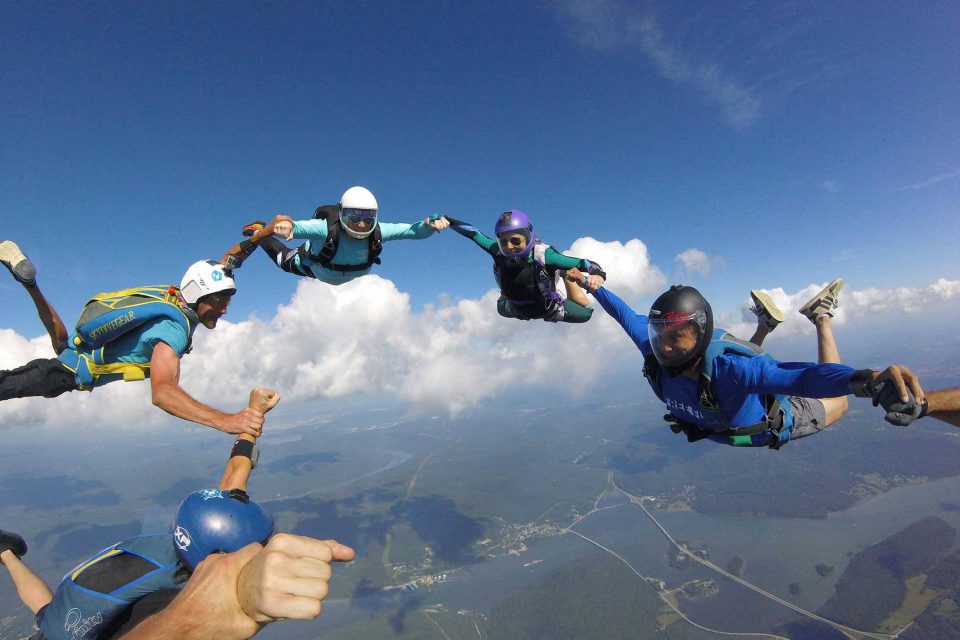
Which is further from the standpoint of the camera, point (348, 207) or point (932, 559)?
point (932, 559)

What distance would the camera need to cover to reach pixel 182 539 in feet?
10.6

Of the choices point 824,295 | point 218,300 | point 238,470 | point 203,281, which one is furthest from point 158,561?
point 824,295

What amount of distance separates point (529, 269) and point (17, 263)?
260 inches

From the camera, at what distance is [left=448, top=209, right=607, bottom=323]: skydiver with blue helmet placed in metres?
6.13

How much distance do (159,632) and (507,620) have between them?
71.4 meters

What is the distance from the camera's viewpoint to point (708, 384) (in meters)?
4.11

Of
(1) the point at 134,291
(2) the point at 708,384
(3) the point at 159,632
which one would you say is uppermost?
(1) the point at 134,291

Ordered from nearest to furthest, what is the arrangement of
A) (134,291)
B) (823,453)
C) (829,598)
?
(134,291) → (829,598) → (823,453)

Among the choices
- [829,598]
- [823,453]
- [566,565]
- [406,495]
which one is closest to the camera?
[829,598]

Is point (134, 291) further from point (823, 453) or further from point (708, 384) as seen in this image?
point (823, 453)

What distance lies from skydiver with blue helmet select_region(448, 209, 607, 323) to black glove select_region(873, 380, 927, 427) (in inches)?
128

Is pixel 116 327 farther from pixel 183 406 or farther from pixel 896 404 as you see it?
pixel 896 404

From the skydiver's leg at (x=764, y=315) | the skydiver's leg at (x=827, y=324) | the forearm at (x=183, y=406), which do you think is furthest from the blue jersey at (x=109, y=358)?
the skydiver's leg at (x=827, y=324)

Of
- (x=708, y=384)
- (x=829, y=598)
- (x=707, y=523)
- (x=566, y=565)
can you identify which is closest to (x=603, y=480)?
(x=707, y=523)
